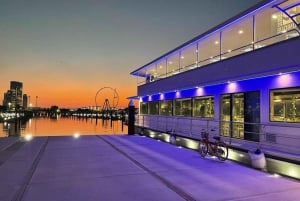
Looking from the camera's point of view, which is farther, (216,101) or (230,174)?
(216,101)

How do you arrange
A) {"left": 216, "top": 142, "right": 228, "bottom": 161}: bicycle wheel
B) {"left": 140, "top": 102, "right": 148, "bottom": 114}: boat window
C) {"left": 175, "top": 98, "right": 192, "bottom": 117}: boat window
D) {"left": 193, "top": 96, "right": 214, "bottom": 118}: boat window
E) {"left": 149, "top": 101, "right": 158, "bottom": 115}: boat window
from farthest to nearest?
{"left": 140, "top": 102, "right": 148, "bottom": 114}: boat window → {"left": 149, "top": 101, "right": 158, "bottom": 115}: boat window → {"left": 175, "top": 98, "right": 192, "bottom": 117}: boat window → {"left": 193, "top": 96, "right": 214, "bottom": 118}: boat window → {"left": 216, "top": 142, "right": 228, "bottom": 161}: bicycle wheel

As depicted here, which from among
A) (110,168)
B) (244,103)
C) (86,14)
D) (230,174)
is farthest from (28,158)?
(86,14)

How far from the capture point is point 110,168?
8.85 meters

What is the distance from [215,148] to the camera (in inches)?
420

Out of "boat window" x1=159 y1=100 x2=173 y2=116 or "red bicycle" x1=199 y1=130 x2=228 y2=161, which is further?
"boat window" x1=159 y1=100 x2=173 y2=116

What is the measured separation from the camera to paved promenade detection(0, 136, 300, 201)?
608 cm

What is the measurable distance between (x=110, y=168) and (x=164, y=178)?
6.79ft

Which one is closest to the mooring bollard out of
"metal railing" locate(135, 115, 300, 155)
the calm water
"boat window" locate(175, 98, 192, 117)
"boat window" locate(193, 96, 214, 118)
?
"boat window" locate(175, 98, 192, 117)

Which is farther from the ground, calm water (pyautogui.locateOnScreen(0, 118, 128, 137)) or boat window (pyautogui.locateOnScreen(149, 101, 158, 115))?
boat window (pyautogui.locateOnScreen(149, 101, 158, 115))

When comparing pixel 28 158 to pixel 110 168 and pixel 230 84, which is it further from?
pixel 230 84

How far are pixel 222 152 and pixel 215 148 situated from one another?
1.27ft

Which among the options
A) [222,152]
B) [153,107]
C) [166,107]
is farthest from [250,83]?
[153,107]

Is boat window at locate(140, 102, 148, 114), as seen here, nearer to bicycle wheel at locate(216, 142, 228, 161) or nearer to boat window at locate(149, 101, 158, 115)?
boat window at locate(149, 101, 158, 115)

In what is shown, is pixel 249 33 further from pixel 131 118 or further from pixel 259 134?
pixel 131 118
